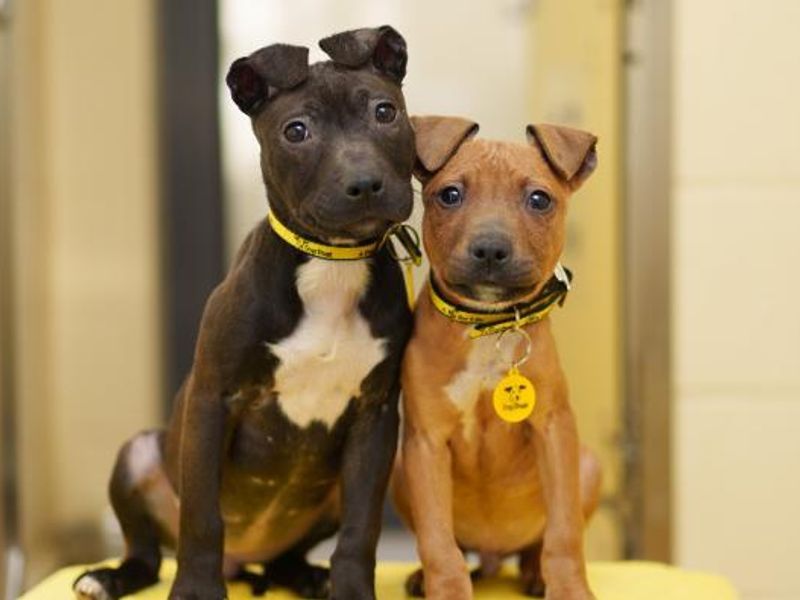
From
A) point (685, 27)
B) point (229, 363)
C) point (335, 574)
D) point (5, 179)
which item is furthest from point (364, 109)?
point (5, 179)

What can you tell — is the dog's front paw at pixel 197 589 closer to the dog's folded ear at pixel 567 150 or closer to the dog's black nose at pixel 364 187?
the dog's black nose at pixel 364 187

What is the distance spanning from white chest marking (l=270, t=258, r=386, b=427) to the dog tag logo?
130mm

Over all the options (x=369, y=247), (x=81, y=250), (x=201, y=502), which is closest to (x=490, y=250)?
(x=369, y=247)

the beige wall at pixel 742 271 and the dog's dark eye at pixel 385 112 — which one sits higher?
the dog's dark eye at pixel 385 112

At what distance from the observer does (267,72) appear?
121 centimetres

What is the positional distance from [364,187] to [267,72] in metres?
0.18

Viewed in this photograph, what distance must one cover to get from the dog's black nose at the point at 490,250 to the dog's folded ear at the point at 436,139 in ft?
0.43

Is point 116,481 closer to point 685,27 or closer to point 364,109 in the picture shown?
point 364,109

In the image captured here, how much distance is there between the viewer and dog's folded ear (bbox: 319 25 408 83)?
4.02 feet

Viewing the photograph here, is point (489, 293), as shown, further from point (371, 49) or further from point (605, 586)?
point (605, 586)

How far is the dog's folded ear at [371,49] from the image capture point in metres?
1.23

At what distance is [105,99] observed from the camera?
2.59 metres

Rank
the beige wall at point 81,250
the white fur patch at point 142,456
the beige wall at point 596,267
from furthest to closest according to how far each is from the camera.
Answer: the beige wall at point 81,250, the beige wall at point 596,267, the white fur patch at point 142,456

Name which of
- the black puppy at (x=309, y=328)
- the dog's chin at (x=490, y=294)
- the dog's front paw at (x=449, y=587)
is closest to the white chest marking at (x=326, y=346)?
the black puppy at (x=309, y=328)
